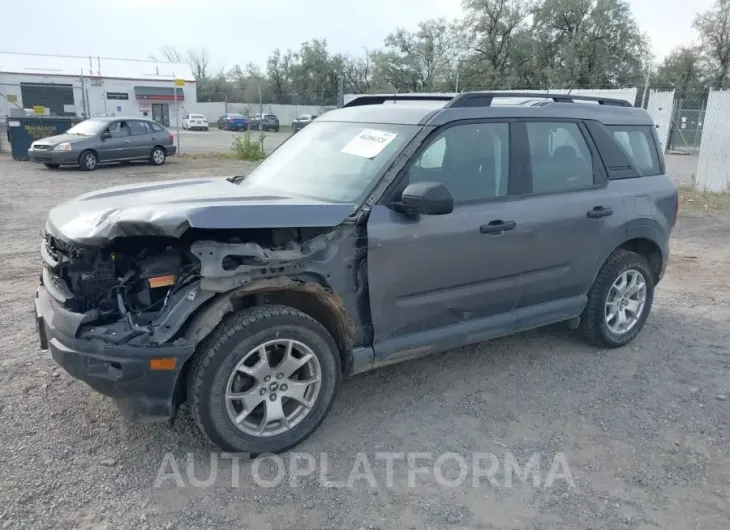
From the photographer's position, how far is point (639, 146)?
505 centimetres

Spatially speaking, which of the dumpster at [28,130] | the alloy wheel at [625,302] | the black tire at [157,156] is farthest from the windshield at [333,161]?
the dumpster at [28,130]

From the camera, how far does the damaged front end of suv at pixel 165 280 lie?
9.87 feet

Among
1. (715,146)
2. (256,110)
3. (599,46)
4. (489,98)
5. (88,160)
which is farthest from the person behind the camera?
(256,110)

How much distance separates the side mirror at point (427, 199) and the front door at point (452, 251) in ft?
0.49

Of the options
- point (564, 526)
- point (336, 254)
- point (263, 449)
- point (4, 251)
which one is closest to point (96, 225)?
point (336, 254)

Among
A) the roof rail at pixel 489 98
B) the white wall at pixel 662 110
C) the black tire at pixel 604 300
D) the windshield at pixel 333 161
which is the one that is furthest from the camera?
the white wall at pixel 662 110

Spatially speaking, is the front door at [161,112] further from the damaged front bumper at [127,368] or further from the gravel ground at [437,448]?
the damaged front bumper at [127,368]

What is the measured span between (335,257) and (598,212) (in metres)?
2.23

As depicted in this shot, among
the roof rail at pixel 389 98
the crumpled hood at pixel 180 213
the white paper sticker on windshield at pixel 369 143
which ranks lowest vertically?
the crumpled hood at pixel 180 213

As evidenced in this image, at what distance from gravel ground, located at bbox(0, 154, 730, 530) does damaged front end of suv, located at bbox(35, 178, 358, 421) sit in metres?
0.45

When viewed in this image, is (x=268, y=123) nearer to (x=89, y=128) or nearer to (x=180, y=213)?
(x=89, y=128)

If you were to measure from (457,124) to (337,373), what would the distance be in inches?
68.9

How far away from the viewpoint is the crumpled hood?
9.92 ft

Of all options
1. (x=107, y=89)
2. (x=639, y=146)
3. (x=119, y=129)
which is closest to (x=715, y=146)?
(x=639, y=146)
